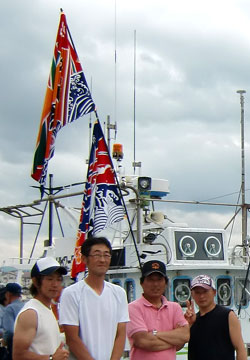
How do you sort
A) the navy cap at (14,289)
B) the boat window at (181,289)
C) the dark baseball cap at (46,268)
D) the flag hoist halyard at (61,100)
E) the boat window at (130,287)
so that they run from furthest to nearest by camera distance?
the boat window at (130,287) < the boat window at (181,289) < the flag hoist halyard at (61,100) < the navy cap at (14,289) < the dark baseball cap at (46,268)

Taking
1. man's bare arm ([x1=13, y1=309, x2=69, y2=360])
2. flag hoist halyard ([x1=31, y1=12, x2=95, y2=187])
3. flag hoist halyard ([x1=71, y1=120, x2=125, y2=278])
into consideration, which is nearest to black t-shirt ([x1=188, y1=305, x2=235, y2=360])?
man's bare arm ([x1=13, y1=309, x2=69, y2=360])

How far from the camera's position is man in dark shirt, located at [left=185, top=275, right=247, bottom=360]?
18.1 feet

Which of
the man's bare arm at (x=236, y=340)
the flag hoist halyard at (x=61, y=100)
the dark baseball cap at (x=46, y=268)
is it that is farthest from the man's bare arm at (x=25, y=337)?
the flag hoist halyard at (x=61, y=100)

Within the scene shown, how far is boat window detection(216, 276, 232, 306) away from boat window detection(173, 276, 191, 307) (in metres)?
0.75

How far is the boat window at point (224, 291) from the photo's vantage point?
13.2 meters

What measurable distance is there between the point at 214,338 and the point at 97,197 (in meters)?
4.11

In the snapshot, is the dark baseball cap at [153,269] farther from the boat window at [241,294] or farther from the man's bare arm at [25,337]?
the boat window at [241,294]

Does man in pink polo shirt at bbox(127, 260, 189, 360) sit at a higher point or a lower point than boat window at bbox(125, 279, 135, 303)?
lower

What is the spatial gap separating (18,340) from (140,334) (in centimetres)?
126

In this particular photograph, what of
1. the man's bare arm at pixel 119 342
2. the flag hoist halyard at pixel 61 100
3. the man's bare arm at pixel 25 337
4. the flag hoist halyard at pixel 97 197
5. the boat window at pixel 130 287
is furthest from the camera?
the boat window at pixel 130 287

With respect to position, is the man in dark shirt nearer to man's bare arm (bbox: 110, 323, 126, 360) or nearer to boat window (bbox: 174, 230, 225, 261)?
man's bare arm (bbox: 110, 323, 126, 360)

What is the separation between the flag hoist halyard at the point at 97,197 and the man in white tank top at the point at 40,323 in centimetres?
419

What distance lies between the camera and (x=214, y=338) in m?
5.55

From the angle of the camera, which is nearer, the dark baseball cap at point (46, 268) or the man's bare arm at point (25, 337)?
the man's bare arm at point (25, 337)
